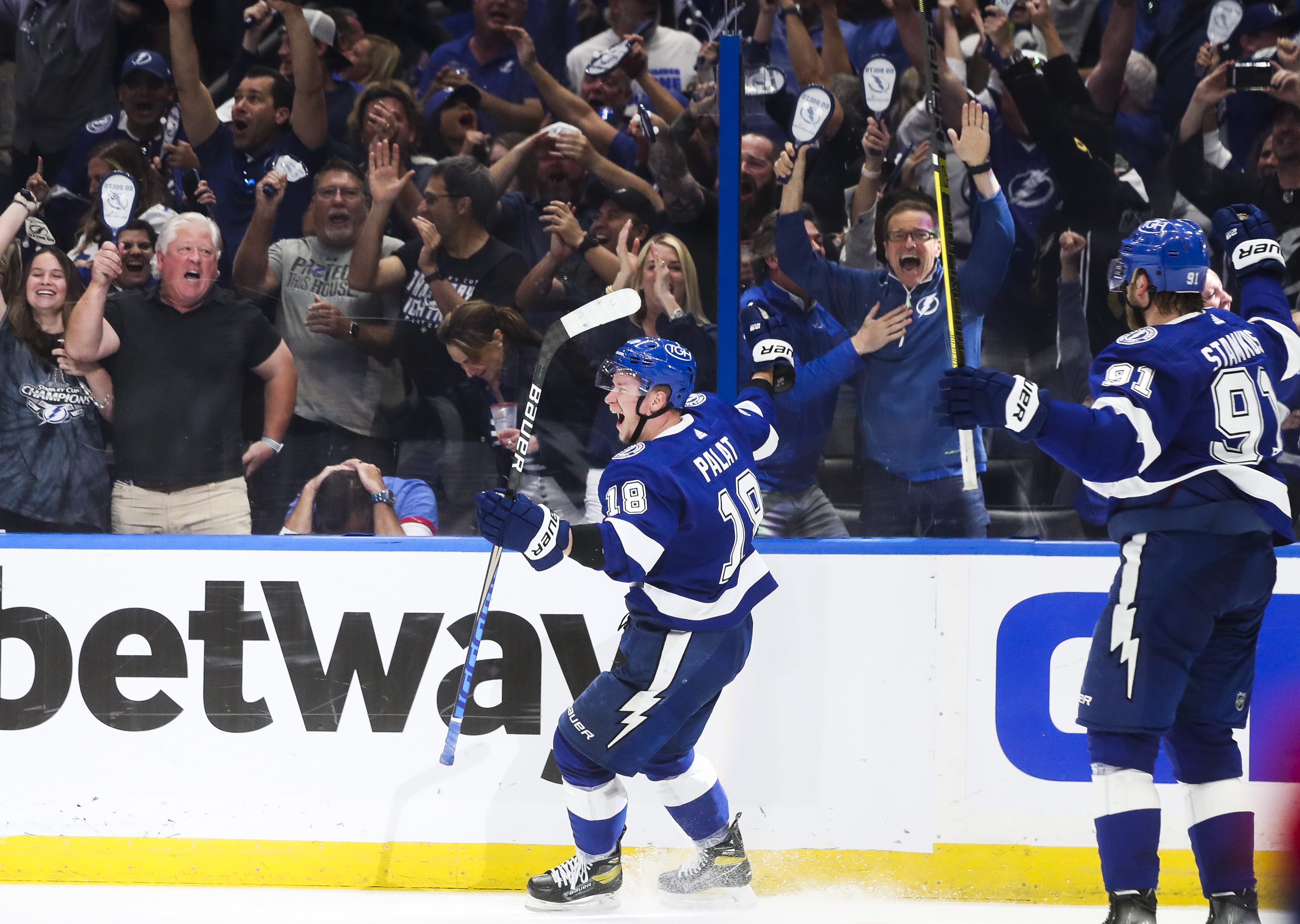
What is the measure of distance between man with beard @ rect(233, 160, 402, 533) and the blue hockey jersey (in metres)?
1.94

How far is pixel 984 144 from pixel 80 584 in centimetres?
281

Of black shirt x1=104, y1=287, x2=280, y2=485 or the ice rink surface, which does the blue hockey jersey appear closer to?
the ice rink surface

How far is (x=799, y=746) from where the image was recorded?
3205mm

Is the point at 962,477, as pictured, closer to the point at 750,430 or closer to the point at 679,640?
the point at 750,430

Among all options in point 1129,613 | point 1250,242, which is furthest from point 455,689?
point 1250,242

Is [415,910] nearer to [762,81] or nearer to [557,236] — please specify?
[557,236]

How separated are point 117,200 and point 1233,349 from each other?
9.86ft

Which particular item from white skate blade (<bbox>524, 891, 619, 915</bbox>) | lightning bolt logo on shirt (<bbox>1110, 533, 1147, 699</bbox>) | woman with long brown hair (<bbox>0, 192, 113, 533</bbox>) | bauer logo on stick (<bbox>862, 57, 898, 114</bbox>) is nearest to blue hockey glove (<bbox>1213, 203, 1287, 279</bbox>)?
lightning bolt logo on shirt (<bbox>1110, 533, 1147, 699</bbox>)

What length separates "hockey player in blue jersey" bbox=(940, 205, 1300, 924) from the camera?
2.37 m

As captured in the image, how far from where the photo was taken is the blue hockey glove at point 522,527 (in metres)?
2.65

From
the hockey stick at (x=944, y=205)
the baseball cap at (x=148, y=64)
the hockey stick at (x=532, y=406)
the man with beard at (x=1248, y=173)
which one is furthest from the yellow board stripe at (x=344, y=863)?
the baseball cap at (x=148, y=64)

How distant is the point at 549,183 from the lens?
3.51 m

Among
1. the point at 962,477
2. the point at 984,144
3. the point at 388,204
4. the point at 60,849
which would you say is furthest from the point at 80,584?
the point at 984,144

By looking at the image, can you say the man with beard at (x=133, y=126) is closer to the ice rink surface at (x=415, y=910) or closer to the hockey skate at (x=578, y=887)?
the ice rink surface at (x=415, y=910)
